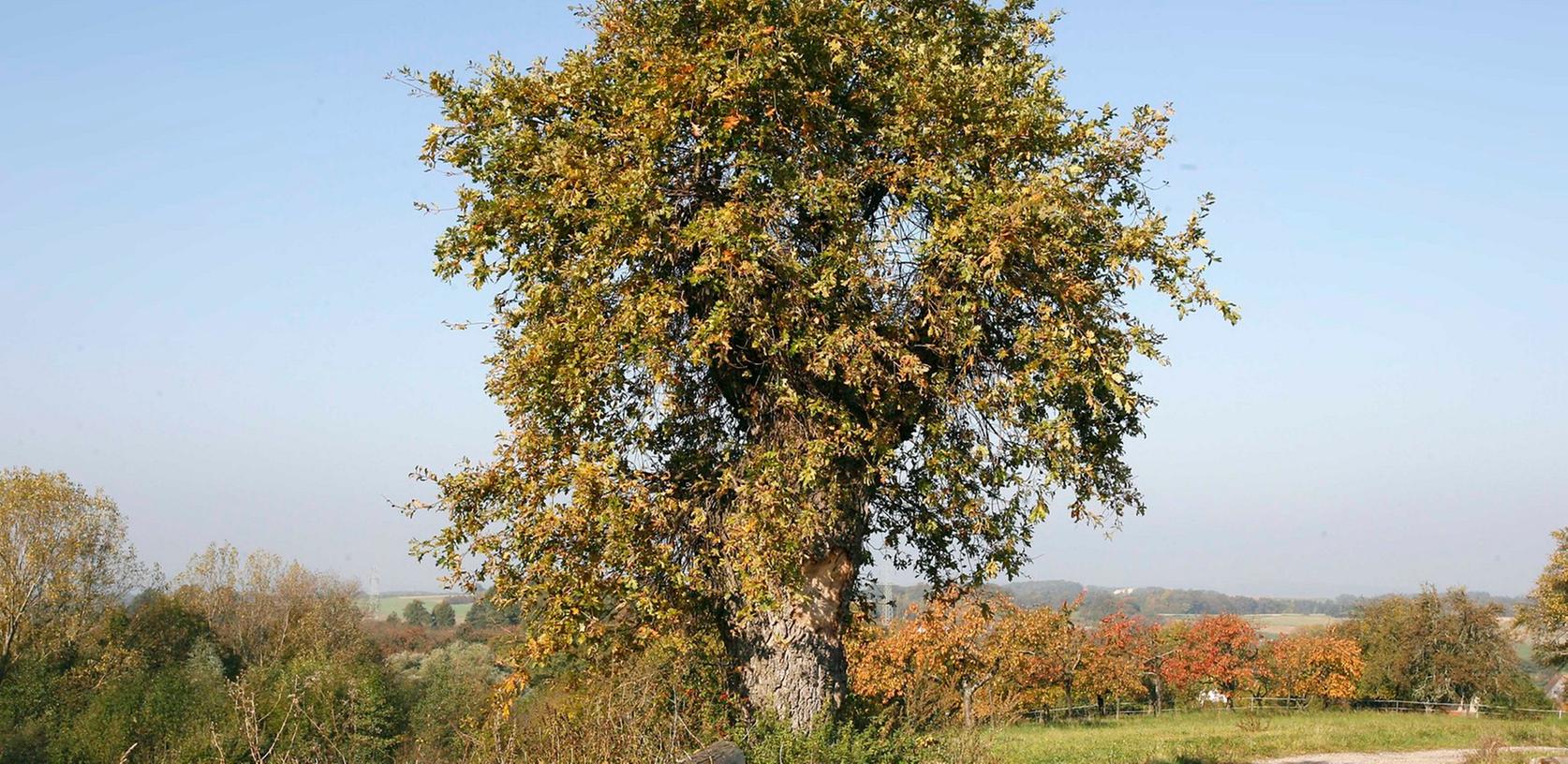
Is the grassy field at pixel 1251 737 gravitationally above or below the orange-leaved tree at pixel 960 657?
below

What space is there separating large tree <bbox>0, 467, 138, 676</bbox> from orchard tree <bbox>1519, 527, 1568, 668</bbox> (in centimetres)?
5694

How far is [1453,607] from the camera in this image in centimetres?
5103

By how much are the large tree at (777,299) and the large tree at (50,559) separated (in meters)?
42.9

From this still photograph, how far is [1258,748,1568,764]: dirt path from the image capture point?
24.7m

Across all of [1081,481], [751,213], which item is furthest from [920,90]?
[1081,481]

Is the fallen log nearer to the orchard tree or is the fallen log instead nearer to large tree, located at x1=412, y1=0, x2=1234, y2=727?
large tree, located at x1=412, y1=0, x2=1234, y2=727

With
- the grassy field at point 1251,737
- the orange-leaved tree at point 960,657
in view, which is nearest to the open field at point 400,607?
the orange-leaved tree at point 960,657

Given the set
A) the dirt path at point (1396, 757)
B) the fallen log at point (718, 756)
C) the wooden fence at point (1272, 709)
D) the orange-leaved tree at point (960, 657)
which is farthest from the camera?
the wooden fence at point (1272, 709)

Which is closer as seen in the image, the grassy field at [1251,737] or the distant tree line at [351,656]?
the grassy field at [1251,737]

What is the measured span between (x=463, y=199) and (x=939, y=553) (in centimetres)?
661

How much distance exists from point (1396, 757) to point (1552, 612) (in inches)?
660

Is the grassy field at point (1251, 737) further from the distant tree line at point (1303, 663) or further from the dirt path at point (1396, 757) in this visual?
Answer: the distant tree line at point (1303, 663)

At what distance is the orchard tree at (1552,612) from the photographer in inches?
1510

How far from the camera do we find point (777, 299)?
9.98m
